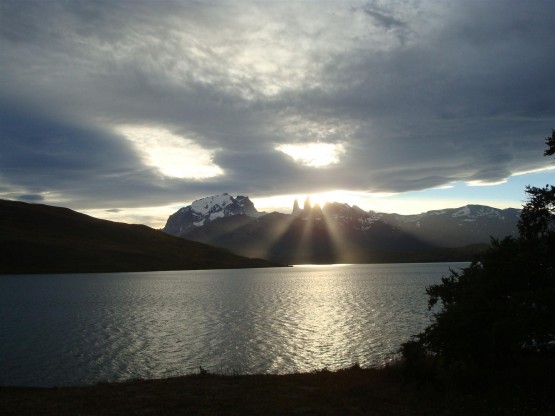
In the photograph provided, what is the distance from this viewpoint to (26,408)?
2536cm

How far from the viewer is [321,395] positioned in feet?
90.8

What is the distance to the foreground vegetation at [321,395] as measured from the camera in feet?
78.8

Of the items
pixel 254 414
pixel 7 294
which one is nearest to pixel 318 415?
pixel 254 414

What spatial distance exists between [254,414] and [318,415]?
3413 millimetres

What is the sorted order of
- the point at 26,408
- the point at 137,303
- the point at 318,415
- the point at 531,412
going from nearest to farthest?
the point at 531,412 → the point at 318,415 → the point at 26,408 → the point at 137,303

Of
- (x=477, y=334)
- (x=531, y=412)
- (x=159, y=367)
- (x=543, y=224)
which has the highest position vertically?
(x=543, y=224)

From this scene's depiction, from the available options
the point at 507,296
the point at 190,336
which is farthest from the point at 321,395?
the point at 190,336

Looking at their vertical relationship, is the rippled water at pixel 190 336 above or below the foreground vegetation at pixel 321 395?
below

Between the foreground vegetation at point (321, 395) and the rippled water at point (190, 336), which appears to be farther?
the rippled water at point (190, 336)

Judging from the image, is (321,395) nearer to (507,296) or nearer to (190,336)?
(507,296)

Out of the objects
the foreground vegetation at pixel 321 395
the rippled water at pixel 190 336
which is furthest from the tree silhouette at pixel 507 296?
the rippled water at pixel 190 336

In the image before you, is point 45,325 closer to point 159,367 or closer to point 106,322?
point 106,322

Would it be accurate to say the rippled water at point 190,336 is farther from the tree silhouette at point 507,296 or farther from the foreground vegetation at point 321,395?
the tree silhouette at point 507,296

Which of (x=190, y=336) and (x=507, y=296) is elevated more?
(x=507, y=296)
